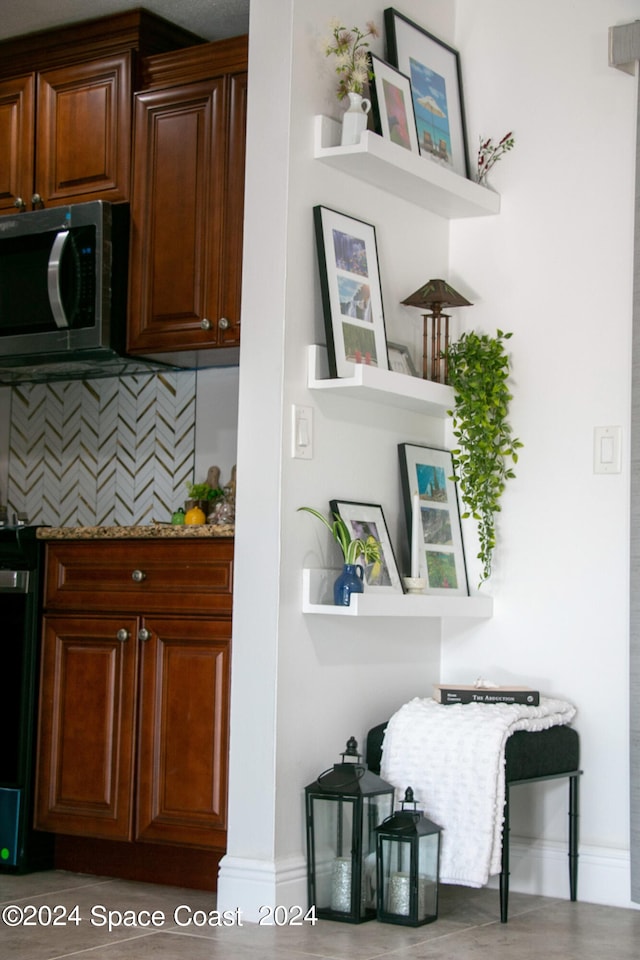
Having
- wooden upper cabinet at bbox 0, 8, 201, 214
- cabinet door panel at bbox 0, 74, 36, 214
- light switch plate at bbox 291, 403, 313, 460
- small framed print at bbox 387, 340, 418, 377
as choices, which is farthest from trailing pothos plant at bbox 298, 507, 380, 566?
cabinet door panel at bbox 0, 74, 36, 214

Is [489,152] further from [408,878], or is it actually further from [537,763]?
[408,878]

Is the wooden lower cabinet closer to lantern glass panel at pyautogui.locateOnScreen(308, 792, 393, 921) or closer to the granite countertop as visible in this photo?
the granite countertop

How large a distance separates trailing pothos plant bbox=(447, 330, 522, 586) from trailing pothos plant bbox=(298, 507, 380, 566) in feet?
1.43

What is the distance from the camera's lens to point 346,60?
3.15 metres

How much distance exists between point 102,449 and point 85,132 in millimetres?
A: 1017

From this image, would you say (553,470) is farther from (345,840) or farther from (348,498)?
(345,840)

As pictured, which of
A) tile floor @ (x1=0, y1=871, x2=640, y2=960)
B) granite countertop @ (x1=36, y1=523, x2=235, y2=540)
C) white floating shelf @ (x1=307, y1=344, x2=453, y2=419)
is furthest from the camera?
granite countertop @ (x1=36, y1=523, x2=235, y2=540)

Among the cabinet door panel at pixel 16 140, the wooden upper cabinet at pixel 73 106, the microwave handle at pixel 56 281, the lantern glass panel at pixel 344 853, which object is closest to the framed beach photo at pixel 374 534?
the lantern glass panel at pixel 344 853

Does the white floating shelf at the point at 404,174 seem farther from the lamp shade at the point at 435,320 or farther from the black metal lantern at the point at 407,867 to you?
the black metal lantern at the point at 407,867

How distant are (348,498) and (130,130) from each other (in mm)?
1335

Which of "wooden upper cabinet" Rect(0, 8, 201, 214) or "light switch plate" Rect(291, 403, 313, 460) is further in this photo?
"wooden upper cabinet" Rect(0, 8, 201, 214)

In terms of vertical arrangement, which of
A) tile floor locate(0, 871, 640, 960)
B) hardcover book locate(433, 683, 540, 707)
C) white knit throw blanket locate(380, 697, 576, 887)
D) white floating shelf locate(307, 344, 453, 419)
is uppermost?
white floating shelf locate(307, 344, 453, 419)

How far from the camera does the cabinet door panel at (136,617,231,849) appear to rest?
3.12 meters

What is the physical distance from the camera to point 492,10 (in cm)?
364
